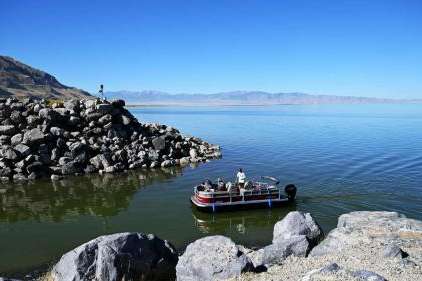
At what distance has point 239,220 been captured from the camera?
1325 inches

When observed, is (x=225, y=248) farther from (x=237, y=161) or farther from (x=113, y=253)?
(x=237, y=161)

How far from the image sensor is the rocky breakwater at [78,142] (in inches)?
1903

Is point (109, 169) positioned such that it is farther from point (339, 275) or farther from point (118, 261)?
point (339, 275)

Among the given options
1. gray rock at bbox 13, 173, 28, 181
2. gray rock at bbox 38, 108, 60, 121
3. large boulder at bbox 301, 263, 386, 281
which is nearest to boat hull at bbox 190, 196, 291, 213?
large boulder at bbox 301, 263, 386, 281

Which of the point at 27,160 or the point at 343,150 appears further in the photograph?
the point at 343,150

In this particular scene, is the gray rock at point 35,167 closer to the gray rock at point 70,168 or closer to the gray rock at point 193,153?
the gray rock at point 70,168

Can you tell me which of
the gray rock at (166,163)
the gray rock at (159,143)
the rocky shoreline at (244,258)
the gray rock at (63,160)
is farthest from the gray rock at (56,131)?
the rocky shoreline at (244,258)

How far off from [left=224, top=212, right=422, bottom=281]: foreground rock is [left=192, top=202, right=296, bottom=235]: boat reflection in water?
9.05 meters

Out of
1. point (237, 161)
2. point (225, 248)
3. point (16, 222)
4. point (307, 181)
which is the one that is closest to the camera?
point (225, 248)

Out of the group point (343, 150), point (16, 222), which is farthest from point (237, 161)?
point (16, 222)

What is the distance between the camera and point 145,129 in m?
61.8

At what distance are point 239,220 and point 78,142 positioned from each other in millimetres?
26242

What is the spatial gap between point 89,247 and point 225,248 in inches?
249

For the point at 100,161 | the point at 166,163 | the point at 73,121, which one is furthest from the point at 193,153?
the point at 73,121
